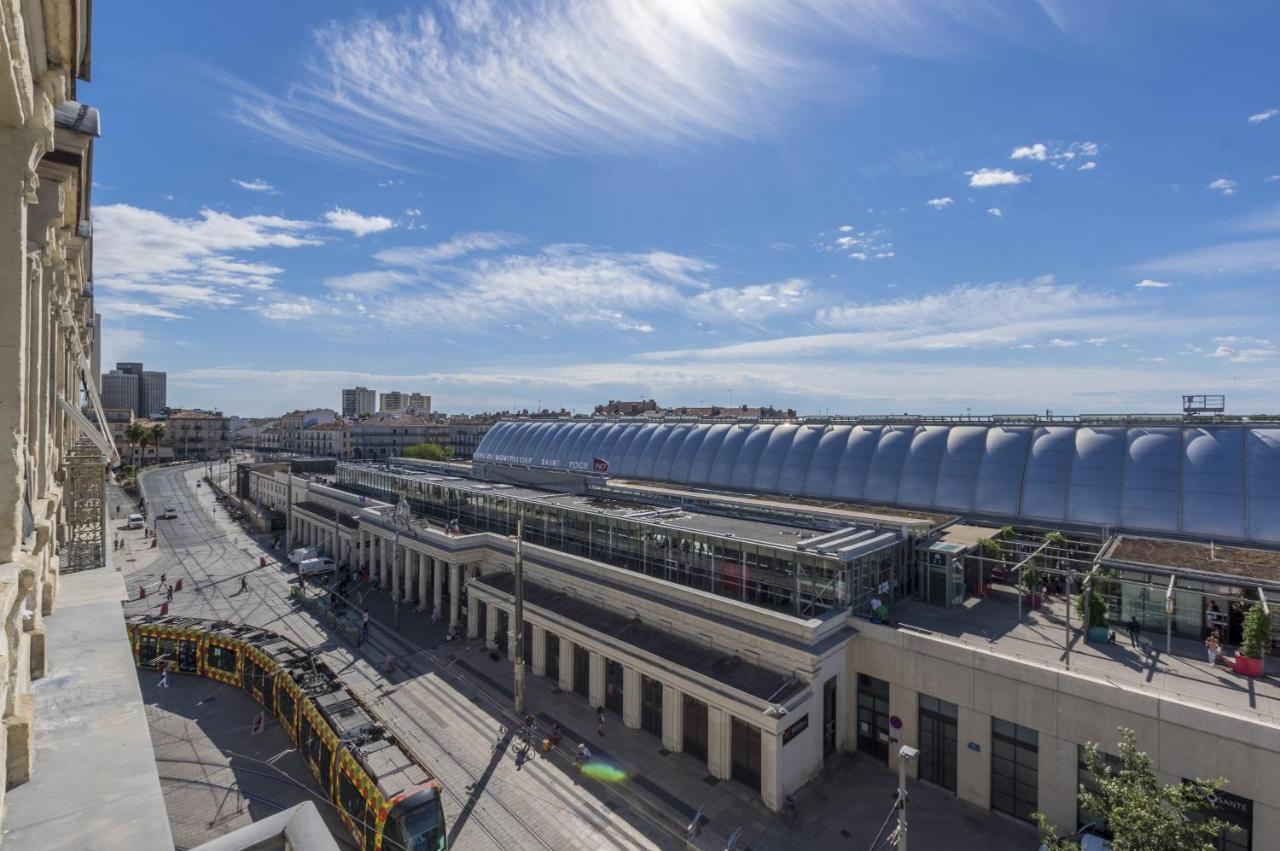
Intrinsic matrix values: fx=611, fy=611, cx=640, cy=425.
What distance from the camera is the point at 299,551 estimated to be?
62.4 meters

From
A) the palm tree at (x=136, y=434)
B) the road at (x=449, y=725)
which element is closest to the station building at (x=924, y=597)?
the road at (x=449, y=725)

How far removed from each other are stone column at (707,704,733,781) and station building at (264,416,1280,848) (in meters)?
0.14

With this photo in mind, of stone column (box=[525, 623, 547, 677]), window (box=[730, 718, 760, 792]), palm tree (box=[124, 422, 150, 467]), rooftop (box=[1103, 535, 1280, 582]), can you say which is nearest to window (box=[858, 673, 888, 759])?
window (box=[730, 718, 760, 792])

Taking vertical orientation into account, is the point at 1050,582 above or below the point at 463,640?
above

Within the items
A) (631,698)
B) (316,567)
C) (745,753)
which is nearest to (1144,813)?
(745,753)

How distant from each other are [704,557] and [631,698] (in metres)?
8.14

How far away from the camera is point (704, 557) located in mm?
33656

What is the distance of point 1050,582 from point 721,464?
31503mm

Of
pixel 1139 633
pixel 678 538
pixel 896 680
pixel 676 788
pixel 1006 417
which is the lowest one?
pixel 676 788

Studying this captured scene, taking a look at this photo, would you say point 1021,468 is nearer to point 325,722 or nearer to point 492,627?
point 492,627

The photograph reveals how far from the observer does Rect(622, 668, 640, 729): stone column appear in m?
30.8

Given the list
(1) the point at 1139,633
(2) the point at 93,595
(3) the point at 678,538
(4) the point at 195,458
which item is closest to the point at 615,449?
(3) the point at 678,538

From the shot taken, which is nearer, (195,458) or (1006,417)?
(1006,417)

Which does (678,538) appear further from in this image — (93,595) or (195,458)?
(195,458)
